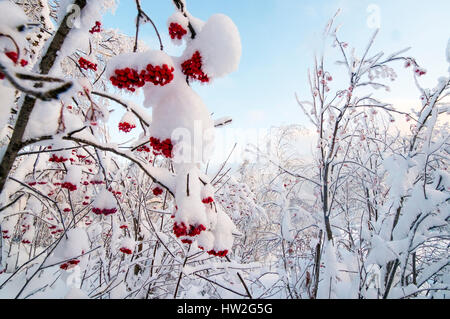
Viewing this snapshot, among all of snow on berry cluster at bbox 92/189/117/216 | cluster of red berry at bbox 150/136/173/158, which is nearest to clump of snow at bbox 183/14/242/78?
cluster of red berry at bbox 150/136/173/158

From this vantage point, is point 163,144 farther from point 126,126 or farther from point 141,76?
point 126,126

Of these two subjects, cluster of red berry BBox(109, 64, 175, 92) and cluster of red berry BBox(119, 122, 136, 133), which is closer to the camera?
cluster of red berry BBox(109, 64, 175, 92)

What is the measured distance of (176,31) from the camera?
1272 mm

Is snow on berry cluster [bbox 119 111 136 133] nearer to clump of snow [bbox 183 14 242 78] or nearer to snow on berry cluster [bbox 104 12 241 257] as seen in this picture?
snow on berry cluster [bbox 104 12 241 257]

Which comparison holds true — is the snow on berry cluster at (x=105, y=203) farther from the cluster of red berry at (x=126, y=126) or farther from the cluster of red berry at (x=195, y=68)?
the cluster of red berry at (x=195, y=68)

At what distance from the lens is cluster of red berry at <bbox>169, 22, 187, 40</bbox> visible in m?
1.26

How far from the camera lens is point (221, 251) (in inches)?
66.1

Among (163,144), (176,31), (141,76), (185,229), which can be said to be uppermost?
(176,31)

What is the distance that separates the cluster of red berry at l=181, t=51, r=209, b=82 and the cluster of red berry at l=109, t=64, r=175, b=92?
14 centimetres

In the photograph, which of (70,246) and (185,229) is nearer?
(185,229)

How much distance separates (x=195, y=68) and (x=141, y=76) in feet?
0.96

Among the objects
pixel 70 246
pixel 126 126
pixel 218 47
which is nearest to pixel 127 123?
pixel 126 126

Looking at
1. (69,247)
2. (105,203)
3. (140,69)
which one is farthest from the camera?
(105,203)
